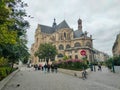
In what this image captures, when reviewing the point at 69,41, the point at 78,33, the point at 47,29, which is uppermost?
the point at 47,29

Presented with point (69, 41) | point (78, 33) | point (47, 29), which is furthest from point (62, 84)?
point (47, 29)

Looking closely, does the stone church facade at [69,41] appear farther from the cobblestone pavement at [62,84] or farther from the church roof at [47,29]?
the cobblestone pavement at [62,84]

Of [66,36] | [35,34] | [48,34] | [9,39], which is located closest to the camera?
[9,39]

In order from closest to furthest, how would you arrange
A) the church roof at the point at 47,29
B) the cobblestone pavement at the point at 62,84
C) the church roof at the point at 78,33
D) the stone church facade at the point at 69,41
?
the cobblestone pavement at the point at 62,84 < the stone church facade at the point at 69,41 < the church roof at the point at 78,33 < the church roof at the point at 47,29

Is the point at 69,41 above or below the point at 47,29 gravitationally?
below

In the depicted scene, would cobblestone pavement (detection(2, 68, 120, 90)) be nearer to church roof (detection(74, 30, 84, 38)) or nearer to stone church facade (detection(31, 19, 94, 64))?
stone church facade (detection(31, 19, 94, 64))

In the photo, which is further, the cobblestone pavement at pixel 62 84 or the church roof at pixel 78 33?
the church roof at pixel 78 33

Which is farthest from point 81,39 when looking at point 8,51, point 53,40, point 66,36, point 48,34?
point 8,51

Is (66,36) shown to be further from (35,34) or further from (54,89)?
(54,89)

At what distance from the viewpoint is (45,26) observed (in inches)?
5098

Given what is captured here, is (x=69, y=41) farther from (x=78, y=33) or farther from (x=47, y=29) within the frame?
(x=47, y=29)

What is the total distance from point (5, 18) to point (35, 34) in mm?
120504

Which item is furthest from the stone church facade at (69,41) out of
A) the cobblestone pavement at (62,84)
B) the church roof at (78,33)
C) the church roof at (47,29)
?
the cobblestone pavement at (62,84)

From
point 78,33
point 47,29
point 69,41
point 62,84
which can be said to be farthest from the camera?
point 47,29
